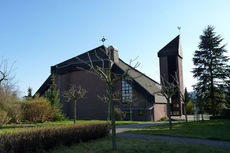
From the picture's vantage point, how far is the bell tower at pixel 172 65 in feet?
145

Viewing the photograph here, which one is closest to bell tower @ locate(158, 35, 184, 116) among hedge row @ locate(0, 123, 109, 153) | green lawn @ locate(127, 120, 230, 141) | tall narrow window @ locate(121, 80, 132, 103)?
tall narrow window @ locate(121, 80, 132, 103)

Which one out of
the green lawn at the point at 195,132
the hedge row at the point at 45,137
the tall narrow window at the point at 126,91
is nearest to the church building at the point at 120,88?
the tall narrow window at the point at 126,91

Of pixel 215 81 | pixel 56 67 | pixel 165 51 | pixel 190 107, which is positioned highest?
pixel 165 51

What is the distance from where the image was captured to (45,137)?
8.85 metres

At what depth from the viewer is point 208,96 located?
106 ft

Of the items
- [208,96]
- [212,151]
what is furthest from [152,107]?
[212,151]

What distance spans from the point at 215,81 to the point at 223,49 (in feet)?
17.4

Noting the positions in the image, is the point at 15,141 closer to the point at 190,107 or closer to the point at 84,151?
the point at 84,151

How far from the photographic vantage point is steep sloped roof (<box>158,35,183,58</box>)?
146 ft

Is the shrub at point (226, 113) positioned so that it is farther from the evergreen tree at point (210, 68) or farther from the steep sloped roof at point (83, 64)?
the steep sloped roof at point (83, 64)

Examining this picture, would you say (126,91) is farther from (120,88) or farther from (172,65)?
(172,65)

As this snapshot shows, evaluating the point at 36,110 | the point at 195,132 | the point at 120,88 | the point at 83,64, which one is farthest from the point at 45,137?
the point at 83,64

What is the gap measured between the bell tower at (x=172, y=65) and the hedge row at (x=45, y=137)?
3484 cm

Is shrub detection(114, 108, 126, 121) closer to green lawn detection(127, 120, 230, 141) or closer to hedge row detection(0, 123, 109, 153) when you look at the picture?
green lawn detection(127, 120, 230, 141)
